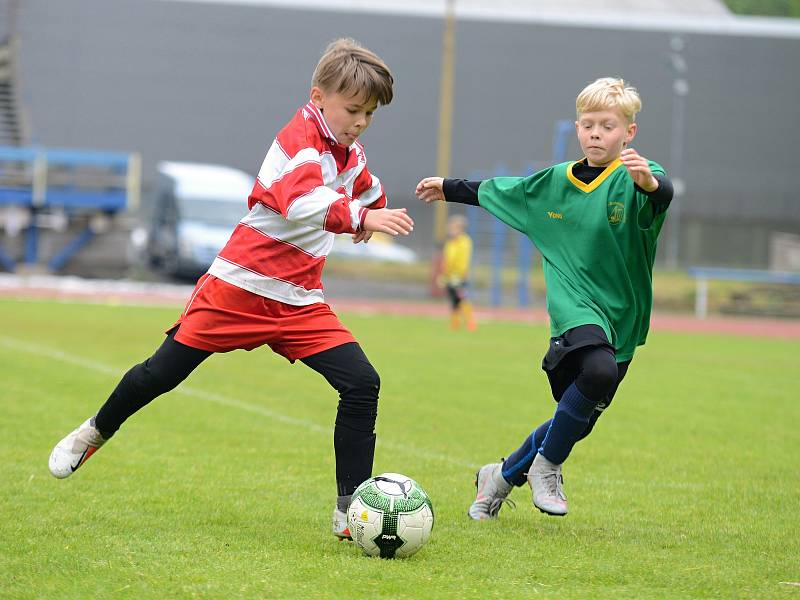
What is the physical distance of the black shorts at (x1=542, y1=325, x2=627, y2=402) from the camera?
5.27 m

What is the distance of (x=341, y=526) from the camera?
5.22 m

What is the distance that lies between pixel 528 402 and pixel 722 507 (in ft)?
14.7

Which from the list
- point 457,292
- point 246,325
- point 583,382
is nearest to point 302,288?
point 246,325

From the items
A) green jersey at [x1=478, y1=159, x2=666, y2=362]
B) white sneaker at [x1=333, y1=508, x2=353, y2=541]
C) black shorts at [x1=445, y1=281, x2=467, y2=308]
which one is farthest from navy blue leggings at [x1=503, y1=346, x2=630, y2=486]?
black shorts at [x1=445, y1=281, x2=467, y2=308]

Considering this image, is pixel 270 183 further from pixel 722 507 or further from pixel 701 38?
pixel 701 38

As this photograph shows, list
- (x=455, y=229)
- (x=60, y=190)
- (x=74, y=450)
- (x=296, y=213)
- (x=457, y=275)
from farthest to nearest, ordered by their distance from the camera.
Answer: (x=60, y=190) < (x=455, y=229) < (x=457, y=275) < (x=74, y=450) < (x=296, y=213)

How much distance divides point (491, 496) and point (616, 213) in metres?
1.45

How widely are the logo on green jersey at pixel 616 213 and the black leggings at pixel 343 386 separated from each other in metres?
1.23

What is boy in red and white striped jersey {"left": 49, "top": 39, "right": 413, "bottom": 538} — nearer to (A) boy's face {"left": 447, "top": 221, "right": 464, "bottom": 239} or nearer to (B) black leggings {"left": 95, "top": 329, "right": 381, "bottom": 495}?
(B) black leggings {"left": 95, "top": 329, "right": 381, "bottom": 495}

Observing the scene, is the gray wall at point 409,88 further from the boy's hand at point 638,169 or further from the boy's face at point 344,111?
the boy's hand at point 638,169

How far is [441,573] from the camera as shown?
4680mm

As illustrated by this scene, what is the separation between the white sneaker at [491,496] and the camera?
19.1 ft

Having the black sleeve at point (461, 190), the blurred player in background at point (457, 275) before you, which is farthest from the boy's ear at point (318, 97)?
the blurred player in background at point (457, 275)

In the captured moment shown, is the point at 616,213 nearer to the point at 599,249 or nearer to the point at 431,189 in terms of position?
the point at 599,249
